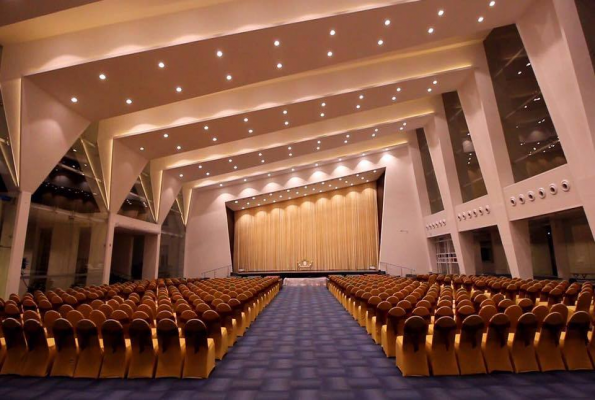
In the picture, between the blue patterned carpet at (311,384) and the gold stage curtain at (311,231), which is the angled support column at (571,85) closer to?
the blue patterned carpet at (311,384)

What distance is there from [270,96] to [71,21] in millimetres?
6381

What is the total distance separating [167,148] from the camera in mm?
15211

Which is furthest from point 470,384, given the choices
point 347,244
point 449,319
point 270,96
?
point 347,244

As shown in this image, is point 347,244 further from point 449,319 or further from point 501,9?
point 449,319

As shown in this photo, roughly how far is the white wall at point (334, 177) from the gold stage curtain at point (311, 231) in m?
3.10

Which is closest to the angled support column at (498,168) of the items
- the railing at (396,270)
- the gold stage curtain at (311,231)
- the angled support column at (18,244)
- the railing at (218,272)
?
the railing at (396,270)

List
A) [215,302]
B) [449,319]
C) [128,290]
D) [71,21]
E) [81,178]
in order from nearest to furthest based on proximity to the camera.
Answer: [449,319]
[215,302]
[71,21]
[128,290]
[81,178]

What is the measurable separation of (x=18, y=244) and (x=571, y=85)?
1568 cm

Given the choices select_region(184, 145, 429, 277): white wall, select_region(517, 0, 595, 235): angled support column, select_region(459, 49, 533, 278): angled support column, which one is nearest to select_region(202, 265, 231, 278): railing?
select_region(184, 145, 429, 277): white wall

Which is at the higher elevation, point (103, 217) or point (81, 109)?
point (81, 109)

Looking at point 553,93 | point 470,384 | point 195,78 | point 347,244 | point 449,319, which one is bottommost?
point 470,384

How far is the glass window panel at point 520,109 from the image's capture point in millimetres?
11453

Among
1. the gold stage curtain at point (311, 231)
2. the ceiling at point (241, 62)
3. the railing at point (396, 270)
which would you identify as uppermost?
the ceiling at point (241, 62)

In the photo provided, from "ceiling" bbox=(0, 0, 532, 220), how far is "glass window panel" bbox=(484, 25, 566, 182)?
1.06 metres
